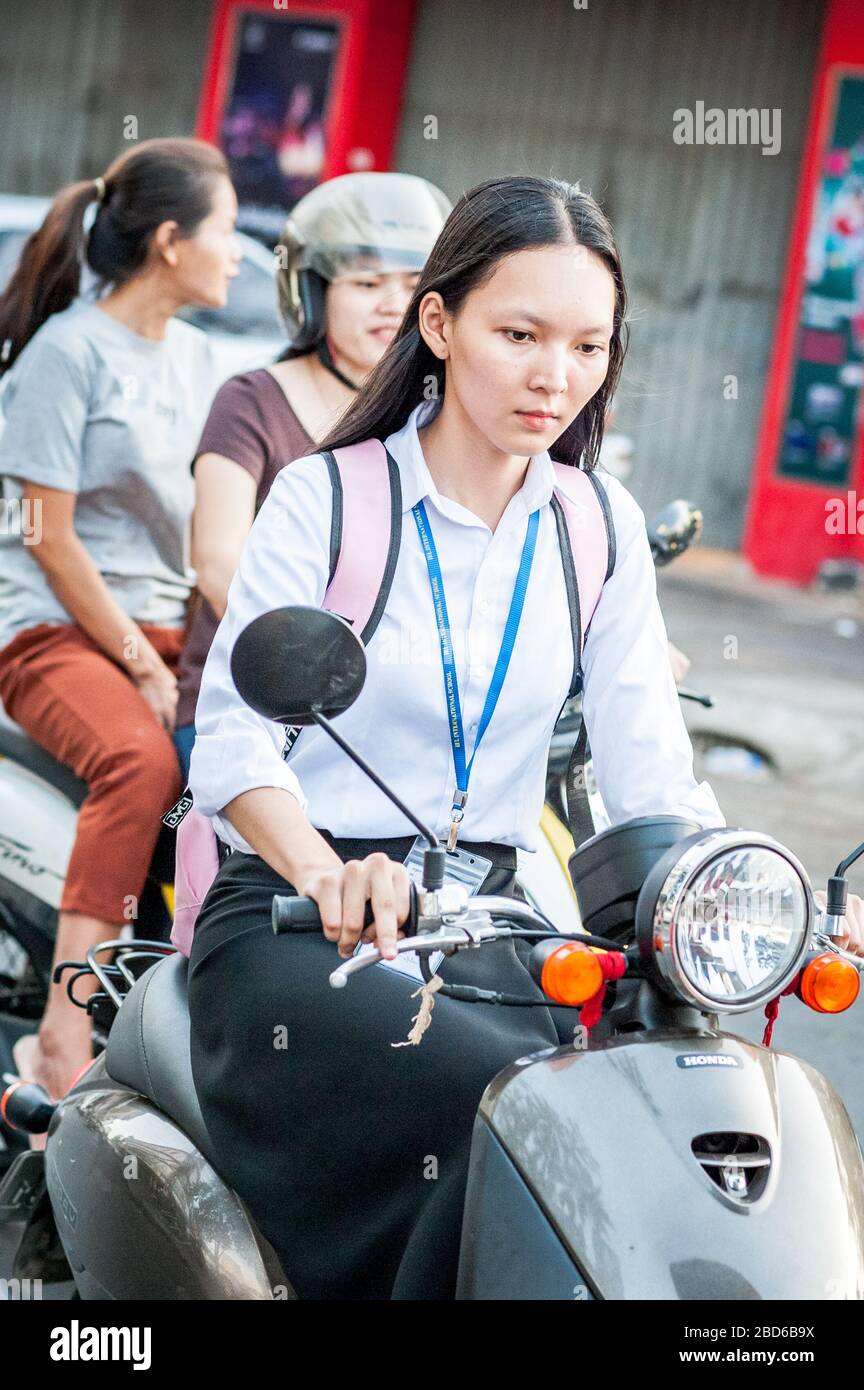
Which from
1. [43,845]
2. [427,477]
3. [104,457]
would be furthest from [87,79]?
[427,477]

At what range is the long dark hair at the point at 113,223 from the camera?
147 inches

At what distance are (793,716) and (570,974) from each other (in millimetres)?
6437

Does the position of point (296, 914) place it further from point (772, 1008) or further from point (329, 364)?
point (329, 364)

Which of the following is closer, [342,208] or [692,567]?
[342,208]

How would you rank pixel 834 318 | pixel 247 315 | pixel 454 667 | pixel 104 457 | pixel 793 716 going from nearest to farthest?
pixel 454 667 → pixel 104 457 → pixel 793 716 → pixel 247 315 → pixel 834 318

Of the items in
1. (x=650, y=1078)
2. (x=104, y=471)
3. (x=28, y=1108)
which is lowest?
(x=28, y=1108)

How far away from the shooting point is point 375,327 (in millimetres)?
3482

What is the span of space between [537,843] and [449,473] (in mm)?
493

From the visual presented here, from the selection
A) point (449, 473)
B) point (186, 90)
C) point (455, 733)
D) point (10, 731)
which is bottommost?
point (10, 731)

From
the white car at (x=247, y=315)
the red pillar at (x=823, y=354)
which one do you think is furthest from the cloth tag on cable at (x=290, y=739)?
the red pillar at (x=823, y=354)

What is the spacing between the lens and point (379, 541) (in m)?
2.20
